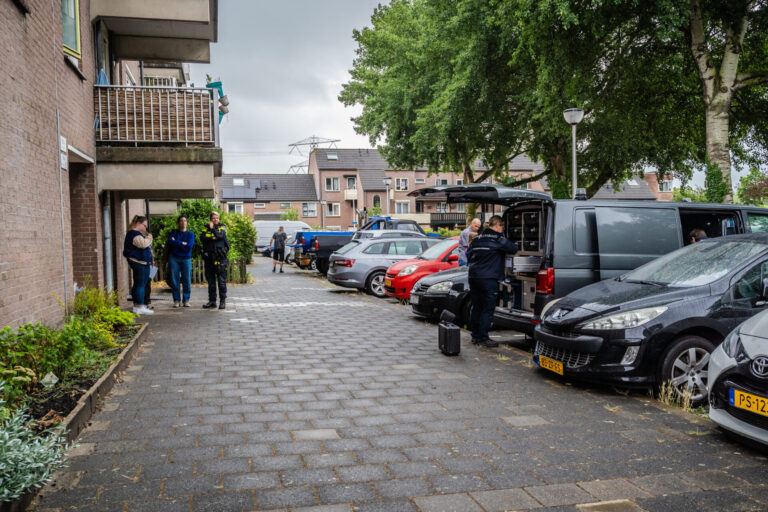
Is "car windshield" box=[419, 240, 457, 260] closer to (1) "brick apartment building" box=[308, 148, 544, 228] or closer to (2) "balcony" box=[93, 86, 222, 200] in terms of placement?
(2) "balcony" box=[93, 86, 222, 200]

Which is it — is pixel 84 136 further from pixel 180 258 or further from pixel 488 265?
pixel 488 265

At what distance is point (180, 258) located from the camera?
12984mm

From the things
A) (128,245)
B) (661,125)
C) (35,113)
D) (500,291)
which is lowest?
(500,291)

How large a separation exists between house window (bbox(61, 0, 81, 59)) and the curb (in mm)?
5116

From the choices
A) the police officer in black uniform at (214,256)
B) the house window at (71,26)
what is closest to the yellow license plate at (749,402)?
the house window at (71,26)

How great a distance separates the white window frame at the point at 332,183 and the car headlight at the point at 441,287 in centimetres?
6296

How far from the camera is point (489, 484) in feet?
12.5

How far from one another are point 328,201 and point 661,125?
53.5m

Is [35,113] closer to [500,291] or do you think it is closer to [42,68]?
[42,68]

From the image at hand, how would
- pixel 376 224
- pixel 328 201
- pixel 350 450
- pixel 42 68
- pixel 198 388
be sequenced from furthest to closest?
Result: pixel 328 201
pixel 376 224
pixel 42 68
pixel 198 388
pixel 350 450

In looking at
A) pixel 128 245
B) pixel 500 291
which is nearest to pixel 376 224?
pixel 128 245

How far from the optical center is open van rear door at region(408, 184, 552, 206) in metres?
8.28

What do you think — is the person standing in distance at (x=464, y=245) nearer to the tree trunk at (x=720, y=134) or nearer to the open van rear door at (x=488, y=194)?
the open van rear door at (x=488, y=194)

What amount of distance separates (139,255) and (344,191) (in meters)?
61.8
